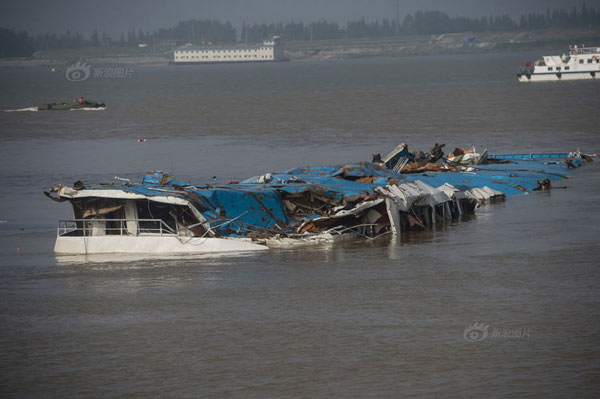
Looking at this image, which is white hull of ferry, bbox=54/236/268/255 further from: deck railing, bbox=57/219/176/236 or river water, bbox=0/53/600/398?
river water, bbox=0/53/600/398

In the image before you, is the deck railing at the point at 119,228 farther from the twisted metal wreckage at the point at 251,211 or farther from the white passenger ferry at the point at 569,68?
the white passenger ferry at the point at 569,68

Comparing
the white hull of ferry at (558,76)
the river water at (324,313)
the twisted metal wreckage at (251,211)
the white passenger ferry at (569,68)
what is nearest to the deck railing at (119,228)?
the twisted metal wreckage at (251,211)

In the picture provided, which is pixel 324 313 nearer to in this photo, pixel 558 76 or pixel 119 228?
pixel 119 228

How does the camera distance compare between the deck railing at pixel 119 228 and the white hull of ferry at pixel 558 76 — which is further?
the white hull of ferry at pixel 558 76

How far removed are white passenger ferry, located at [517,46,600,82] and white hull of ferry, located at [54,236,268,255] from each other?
101402mm

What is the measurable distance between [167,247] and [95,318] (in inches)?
232

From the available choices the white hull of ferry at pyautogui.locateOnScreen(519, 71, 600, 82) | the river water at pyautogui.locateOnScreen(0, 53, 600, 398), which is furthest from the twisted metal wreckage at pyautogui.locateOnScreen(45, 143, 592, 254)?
the white hull of ferry at pyautogui.locateOnScreen(519, 71, 600, 82)

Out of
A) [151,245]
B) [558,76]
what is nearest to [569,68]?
[558,76]

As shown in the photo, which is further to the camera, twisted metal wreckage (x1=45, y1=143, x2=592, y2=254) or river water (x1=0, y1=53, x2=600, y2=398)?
twisted metal wreckage (x1=45, y1=143, x2=592, y2=254)

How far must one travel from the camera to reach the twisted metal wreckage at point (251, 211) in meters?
27.4

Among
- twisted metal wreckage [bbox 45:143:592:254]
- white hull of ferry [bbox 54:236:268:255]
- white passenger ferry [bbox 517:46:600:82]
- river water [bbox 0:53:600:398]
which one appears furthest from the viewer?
white passenger ferry [bbox 517:46:600:82]

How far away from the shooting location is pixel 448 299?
22031 mm

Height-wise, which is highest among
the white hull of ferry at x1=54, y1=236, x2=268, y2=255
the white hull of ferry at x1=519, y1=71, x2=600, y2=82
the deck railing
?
the deck railing

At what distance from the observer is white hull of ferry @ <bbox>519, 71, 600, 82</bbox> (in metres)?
120
